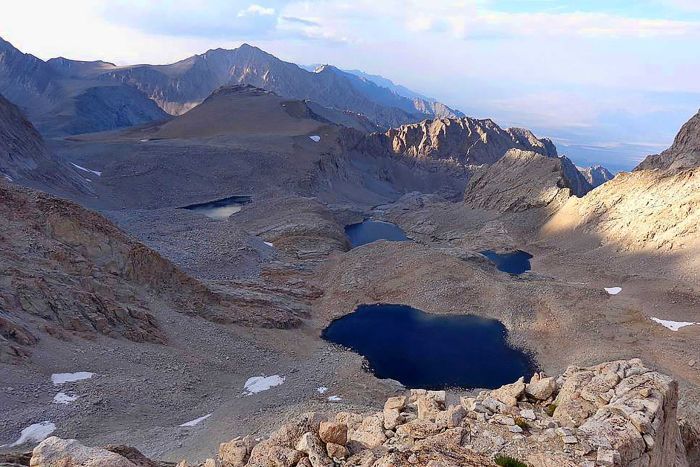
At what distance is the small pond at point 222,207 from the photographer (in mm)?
102762

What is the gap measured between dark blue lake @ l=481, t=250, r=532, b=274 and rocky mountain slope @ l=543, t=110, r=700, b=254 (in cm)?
843

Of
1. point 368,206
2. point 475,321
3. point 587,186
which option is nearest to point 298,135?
point 368,206

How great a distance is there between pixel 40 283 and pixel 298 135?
111m

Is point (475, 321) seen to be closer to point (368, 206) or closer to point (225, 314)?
point (225, 314)

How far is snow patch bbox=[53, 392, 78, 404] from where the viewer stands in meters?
27.8

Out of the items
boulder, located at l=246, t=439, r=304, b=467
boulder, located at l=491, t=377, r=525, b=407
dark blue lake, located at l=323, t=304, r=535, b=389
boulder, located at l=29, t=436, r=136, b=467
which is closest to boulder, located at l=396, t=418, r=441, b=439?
boulder, located at l=246, t=439, r=304, b=467

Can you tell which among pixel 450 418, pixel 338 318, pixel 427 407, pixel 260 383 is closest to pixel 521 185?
pixel 338 318

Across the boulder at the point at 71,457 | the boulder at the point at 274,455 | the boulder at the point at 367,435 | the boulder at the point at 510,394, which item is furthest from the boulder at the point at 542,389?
the boulder at the point at 71,457

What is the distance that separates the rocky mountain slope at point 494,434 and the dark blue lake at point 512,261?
62.4m

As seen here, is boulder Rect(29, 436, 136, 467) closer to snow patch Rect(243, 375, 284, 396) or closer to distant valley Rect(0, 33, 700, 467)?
distant valley Rect(0, 33, 700, 467)

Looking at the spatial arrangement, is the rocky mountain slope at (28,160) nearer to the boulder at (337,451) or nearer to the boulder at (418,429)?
the boulder at (337,451)

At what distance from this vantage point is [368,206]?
129m

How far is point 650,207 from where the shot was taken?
7556 centimetres

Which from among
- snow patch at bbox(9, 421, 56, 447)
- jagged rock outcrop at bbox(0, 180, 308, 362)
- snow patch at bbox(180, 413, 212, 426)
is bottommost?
snow patch at bbox(180, 413, 212, 426)
